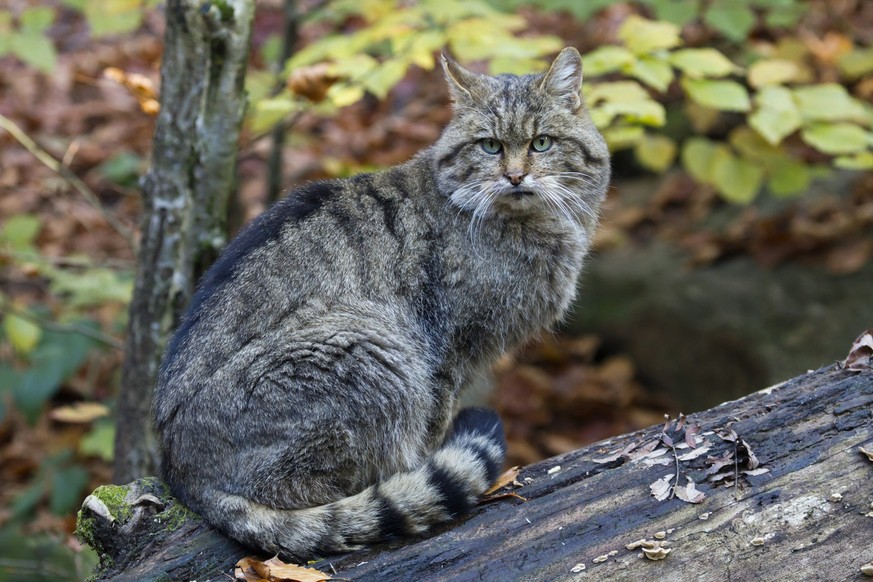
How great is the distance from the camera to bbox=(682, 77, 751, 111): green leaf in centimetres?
461

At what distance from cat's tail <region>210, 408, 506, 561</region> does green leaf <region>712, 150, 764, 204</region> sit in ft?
9.85

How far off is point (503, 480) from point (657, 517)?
669 millimetres

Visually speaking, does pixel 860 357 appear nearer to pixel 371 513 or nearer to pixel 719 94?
pixel 719 94

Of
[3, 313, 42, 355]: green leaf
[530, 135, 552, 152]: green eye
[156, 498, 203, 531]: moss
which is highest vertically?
[530, 135, 552, 152]: green eye

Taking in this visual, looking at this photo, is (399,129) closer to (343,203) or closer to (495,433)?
(343,203)

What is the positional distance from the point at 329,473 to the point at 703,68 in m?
2.86

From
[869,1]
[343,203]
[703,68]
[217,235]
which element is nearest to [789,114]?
[703,68]

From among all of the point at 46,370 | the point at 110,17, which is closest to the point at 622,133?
the point at 110,17

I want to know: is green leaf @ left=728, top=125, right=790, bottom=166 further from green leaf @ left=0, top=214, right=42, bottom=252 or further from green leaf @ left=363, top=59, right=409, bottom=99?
green leaf @ left=0, top=214, right=42, bottom=252

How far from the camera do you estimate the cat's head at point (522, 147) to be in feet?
13.4

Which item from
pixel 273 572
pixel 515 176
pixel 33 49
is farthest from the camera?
pixel 33 49

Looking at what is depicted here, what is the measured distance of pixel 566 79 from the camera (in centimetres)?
426

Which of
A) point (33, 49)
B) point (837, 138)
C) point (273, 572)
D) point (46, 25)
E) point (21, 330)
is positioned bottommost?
point (273, 572)

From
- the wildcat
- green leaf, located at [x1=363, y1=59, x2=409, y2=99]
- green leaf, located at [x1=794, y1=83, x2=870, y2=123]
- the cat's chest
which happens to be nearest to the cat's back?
the wildcat
